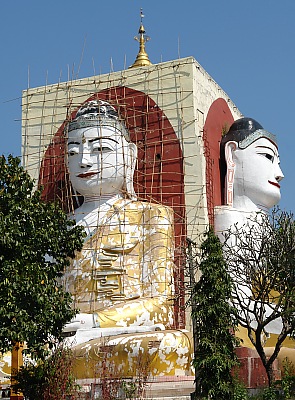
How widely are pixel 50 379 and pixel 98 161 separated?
6026 mm

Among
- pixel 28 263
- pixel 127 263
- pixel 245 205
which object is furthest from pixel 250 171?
pixel 28 263

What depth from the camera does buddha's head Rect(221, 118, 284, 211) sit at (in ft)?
55.7

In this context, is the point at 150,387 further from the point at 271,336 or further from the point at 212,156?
the point at 212,156

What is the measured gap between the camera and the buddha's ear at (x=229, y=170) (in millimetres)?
16969

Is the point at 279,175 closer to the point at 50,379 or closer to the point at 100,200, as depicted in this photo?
the point at 100,200

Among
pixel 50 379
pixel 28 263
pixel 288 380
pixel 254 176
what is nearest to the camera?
pixel 28 263

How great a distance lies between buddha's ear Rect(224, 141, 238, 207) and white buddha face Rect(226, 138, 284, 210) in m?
0.02

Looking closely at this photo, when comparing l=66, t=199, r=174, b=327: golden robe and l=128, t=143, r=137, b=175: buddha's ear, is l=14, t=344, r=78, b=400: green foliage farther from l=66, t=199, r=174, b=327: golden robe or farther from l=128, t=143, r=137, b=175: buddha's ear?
l=128, t=143, r=137, b=175: buddha's ear

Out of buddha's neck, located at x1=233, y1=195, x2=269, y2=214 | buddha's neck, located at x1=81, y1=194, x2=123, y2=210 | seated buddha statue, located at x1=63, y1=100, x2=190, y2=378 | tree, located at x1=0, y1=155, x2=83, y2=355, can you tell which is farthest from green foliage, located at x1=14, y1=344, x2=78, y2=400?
buddha's neck, located at x1=233, y1=195, x2=269, y2=214

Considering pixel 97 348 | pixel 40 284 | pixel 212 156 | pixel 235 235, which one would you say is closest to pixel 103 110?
pixel 212 156

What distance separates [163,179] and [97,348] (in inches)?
183

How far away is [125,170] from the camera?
1598cm

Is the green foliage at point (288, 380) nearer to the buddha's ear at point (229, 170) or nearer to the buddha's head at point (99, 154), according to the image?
the buddha's ear at point (229, 170)

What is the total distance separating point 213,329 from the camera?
1099 cm
